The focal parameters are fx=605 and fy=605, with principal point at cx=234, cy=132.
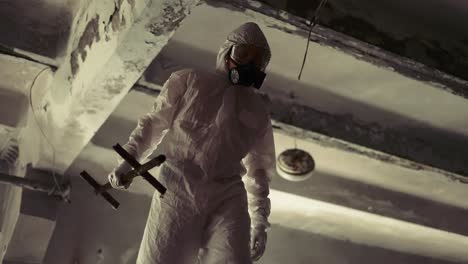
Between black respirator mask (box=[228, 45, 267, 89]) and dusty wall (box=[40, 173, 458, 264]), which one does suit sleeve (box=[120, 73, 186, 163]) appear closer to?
black respirator mask (box=[228, 45, 267, 89])

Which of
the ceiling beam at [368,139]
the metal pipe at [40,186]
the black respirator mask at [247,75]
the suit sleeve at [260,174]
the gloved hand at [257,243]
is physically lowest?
the metal pipe at [40,186]

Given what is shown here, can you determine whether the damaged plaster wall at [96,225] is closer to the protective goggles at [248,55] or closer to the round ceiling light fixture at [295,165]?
the round ceiling light fixture at [295,165]

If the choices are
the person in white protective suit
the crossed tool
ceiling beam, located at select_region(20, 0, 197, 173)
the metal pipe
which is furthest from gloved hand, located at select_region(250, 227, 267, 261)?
the metal pipe

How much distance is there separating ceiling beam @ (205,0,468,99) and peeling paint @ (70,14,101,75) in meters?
0.43

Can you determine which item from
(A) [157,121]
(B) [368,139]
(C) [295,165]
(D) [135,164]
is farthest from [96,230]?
(D) [135,164]

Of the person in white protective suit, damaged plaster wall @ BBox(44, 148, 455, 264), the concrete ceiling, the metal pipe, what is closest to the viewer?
the person in white protective suit

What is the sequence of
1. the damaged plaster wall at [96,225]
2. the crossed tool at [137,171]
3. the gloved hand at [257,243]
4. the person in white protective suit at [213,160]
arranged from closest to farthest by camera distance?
the crossed tool at [137,171], the person in white protective suit at [213,160], the gloved hand at [257,243], the damaged plaster wall at [96,225]

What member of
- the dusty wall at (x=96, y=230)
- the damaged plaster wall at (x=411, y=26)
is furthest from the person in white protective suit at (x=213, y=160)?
the dusty wall at (x=96, y=230)

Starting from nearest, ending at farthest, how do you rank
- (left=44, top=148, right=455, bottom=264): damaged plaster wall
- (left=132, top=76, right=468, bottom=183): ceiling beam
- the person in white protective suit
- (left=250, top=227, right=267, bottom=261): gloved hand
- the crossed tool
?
the crossed tool → the person in white protective suit → (left=250, top=227, right=267, bottom=261): gloved hand → (left=132, top=76, right=468, bottom=183): ceiling beam → (left=44, top=148, right=455, bottom=264): damaged plaster wall

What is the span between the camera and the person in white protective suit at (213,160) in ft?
4.72

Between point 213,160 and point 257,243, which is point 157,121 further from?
point 257,243

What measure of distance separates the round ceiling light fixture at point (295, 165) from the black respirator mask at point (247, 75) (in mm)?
1015

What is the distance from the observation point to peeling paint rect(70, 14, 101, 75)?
6.12 ft

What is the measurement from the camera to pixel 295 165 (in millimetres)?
2494
